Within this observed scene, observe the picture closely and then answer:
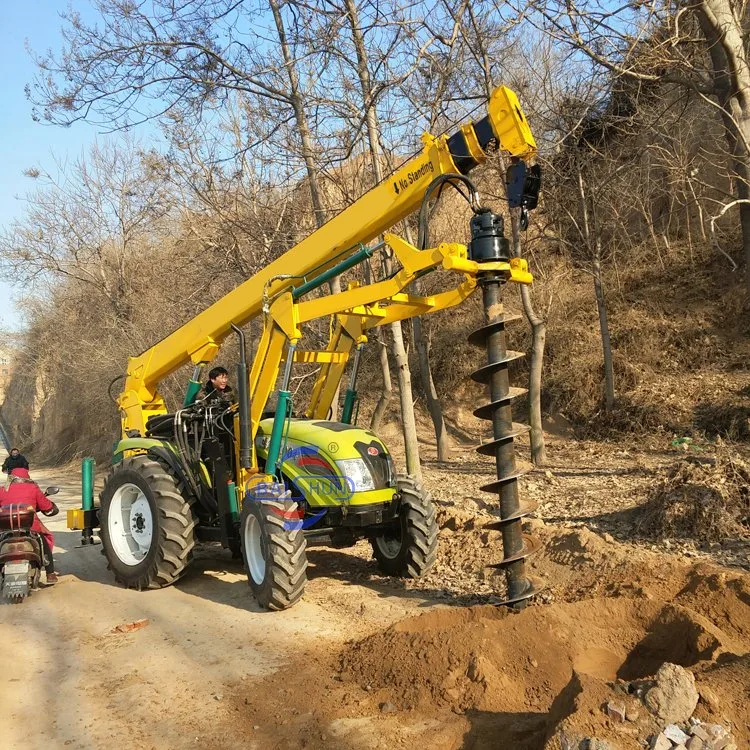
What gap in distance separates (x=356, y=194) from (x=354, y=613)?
8498 mm

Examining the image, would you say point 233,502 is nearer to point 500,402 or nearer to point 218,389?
point 218,389

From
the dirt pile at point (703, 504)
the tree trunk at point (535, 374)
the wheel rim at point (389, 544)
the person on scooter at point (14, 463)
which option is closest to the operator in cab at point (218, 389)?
the wheel rim at point (389, 544)

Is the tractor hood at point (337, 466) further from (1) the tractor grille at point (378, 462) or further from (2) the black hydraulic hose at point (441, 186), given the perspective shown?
(2) the black hydraulic hose at point (441, 186)

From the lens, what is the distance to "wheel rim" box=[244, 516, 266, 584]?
21.1 feet

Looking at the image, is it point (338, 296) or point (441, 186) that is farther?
point (338, 296)

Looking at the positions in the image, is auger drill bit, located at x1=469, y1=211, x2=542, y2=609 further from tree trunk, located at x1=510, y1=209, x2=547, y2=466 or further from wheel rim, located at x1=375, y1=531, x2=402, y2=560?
tree trunk, located at x1=510, y1=209, x2=547, y2=466

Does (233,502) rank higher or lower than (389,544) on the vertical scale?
higher

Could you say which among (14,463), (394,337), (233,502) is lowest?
(233,502)

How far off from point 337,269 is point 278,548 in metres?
2.43

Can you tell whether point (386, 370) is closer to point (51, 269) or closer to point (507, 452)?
point (507, 452)

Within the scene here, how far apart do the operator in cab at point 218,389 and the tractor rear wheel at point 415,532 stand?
2.29 metres

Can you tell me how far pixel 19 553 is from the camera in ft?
24.0

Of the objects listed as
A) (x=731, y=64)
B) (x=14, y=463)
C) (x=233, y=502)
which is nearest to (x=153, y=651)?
(x=233, y=502)

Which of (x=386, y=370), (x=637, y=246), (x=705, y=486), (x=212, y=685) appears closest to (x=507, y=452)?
(x=212, y=685)
